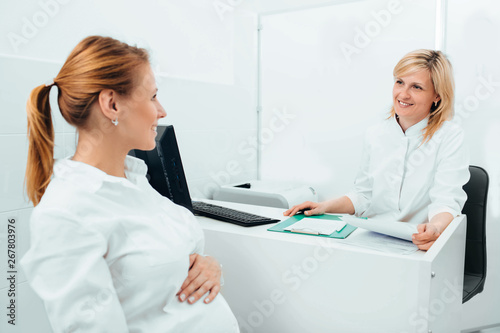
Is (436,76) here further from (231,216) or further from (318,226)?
(231,216)

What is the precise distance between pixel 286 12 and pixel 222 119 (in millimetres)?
891

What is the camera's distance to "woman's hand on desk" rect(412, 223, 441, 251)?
53.4 inches

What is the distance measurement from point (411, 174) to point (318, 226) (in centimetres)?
53

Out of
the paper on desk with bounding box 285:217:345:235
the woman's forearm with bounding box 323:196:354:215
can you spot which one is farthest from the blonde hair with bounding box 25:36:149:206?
the woman's forearm with bounding box 323:196:354:215

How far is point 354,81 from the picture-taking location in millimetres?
2709

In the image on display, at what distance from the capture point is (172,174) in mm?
1643

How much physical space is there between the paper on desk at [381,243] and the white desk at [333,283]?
1.5 inches

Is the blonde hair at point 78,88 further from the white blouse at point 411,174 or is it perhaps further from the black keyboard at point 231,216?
the white blouse at point 411,174

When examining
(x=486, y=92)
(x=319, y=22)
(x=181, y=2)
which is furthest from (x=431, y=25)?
(x=181, y=2)

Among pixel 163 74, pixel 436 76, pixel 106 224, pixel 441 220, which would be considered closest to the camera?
pixel 106 224

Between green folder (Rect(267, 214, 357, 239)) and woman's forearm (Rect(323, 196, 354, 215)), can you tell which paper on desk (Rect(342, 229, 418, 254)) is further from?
woman's forearm (Rect(323, 196, 354, 215))

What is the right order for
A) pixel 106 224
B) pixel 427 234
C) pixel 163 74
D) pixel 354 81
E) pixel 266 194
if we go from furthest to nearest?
pixel 354 81 < pixel 266 194 < pixel 163 74 < pixel 427 234 < pixel 106 224

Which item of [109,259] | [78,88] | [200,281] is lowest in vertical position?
[200,281]

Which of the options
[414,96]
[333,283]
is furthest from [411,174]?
[333,283]
